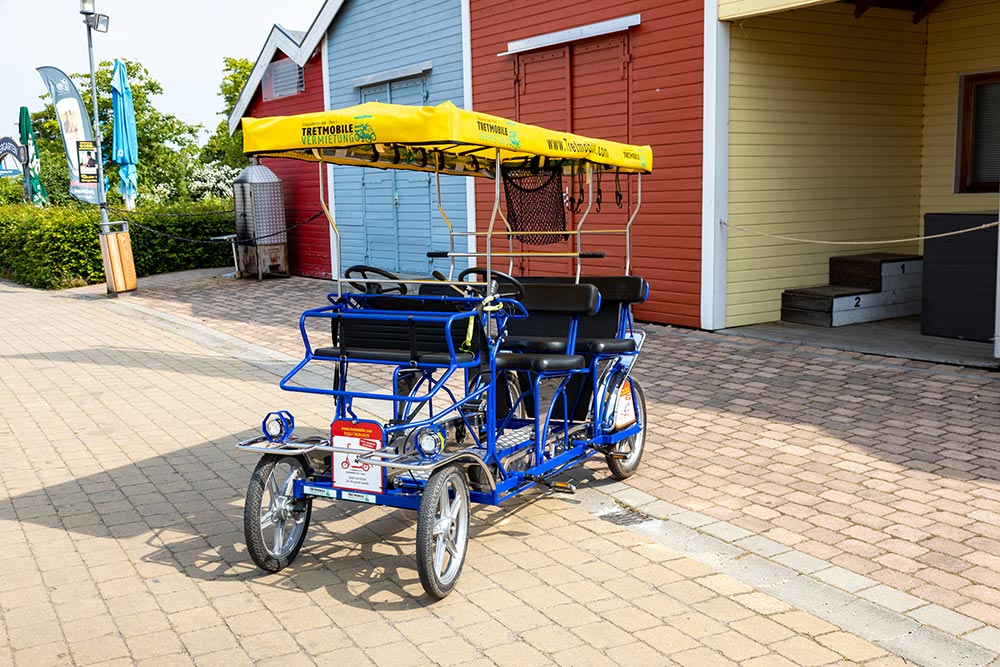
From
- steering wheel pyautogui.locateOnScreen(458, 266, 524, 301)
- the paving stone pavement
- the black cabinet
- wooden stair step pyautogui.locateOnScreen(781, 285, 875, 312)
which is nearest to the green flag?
the paving stone pavement

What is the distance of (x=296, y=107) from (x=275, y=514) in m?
15.3

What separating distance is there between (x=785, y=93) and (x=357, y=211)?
28.4 ft

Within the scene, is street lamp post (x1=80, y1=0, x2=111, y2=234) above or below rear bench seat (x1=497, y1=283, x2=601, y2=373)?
above

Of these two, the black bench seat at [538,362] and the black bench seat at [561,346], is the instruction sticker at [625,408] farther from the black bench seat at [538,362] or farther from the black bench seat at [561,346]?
the black bench seat at [538,362]

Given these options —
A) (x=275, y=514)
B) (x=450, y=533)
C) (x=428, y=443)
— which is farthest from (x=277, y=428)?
(x=450, y=533)

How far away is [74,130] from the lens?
1723cm

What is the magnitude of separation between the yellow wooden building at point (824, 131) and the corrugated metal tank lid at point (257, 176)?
1026 cm

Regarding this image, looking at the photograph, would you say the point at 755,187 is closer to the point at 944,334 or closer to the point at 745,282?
the point at 745,282

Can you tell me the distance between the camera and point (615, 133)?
39.3 feet

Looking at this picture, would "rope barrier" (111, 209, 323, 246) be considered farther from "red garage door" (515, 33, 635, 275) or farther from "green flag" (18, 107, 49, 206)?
"green flag" (18, 107, 49, 206)

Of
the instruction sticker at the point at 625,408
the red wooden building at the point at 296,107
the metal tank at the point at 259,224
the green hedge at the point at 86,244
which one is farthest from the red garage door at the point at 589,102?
the green hedge at the point at 86,244

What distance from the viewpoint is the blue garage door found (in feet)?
51.4

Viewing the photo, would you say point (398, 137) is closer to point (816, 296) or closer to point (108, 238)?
point (816, 296)

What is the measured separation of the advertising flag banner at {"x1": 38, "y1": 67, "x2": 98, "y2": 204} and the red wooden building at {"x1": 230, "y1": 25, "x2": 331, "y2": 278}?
11.3 ft
